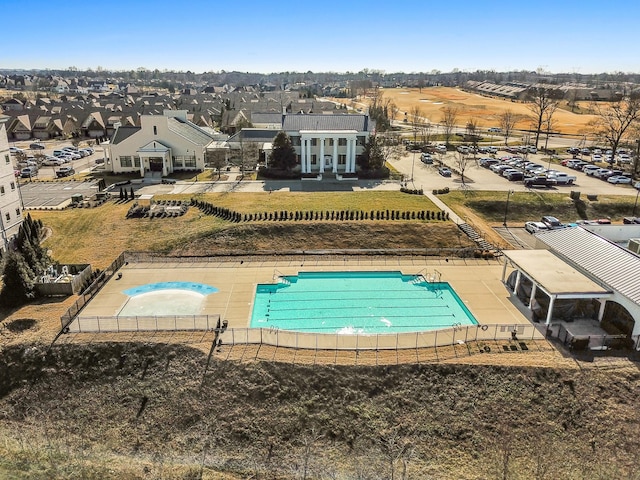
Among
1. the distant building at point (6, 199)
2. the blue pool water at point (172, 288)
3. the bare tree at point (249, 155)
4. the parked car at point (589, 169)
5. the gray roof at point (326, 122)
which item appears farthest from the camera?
the bare tree at point (249, 155)

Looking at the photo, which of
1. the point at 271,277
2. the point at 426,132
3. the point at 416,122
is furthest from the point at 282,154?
the point at 416,122

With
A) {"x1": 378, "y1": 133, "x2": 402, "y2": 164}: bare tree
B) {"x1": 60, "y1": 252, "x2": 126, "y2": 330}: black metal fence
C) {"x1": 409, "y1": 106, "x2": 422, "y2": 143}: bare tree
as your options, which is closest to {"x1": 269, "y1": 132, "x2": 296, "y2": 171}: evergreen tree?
{"x1": 378, "y1": 133, "x2": 402, "y2": 164}: bare tree

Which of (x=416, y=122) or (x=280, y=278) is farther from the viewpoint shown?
(x=416, y=122)

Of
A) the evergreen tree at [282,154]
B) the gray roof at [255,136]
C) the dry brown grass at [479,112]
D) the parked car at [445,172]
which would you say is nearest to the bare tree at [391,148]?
the parked car at [445,172]

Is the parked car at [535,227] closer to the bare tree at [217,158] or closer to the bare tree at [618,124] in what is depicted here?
the bare tree at [618,124]

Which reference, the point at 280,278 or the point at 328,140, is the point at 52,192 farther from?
the point at 280,278
